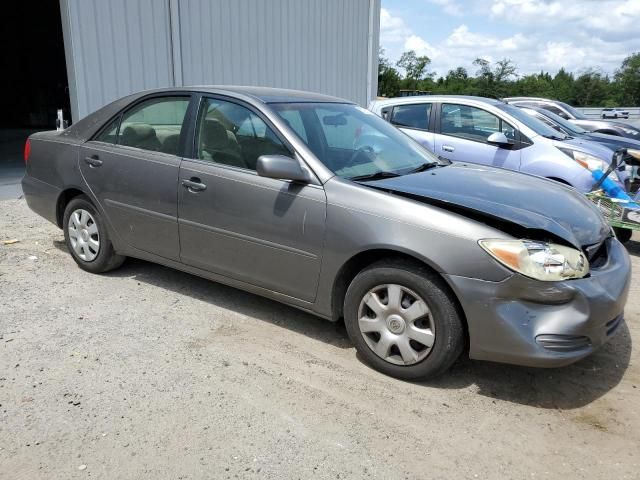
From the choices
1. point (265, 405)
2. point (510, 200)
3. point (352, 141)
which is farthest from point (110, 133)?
point (510, 200)

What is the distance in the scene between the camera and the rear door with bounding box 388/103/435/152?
298 inches

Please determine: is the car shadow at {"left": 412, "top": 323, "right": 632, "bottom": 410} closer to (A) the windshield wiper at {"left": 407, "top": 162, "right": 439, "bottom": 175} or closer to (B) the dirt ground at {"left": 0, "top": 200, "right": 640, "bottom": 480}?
(B) the dirt ground at {"left": 0, "top": 200, "right": 640, "bottom": 480}

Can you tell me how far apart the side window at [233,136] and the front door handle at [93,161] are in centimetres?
104

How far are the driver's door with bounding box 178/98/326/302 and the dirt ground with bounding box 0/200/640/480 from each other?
46 cm

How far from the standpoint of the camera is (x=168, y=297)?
443cm

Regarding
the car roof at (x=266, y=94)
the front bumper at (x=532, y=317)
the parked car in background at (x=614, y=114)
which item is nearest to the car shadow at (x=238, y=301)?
the front bumper at (x=532, y=317)

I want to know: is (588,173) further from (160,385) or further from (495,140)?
(160,385)

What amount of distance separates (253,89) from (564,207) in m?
2.40

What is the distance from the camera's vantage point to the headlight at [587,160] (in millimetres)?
6566

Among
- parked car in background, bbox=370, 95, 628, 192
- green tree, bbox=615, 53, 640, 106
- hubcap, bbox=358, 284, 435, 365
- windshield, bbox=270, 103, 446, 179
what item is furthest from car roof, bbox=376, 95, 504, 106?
green tree, bbox=615, 53, 640, 106

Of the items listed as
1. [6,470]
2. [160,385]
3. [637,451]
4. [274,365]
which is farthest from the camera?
[274,365]

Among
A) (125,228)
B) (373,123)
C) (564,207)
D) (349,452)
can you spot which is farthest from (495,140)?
(349,452)

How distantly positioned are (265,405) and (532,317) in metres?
1.47

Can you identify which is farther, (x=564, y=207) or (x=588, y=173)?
(x=588, y=173)
